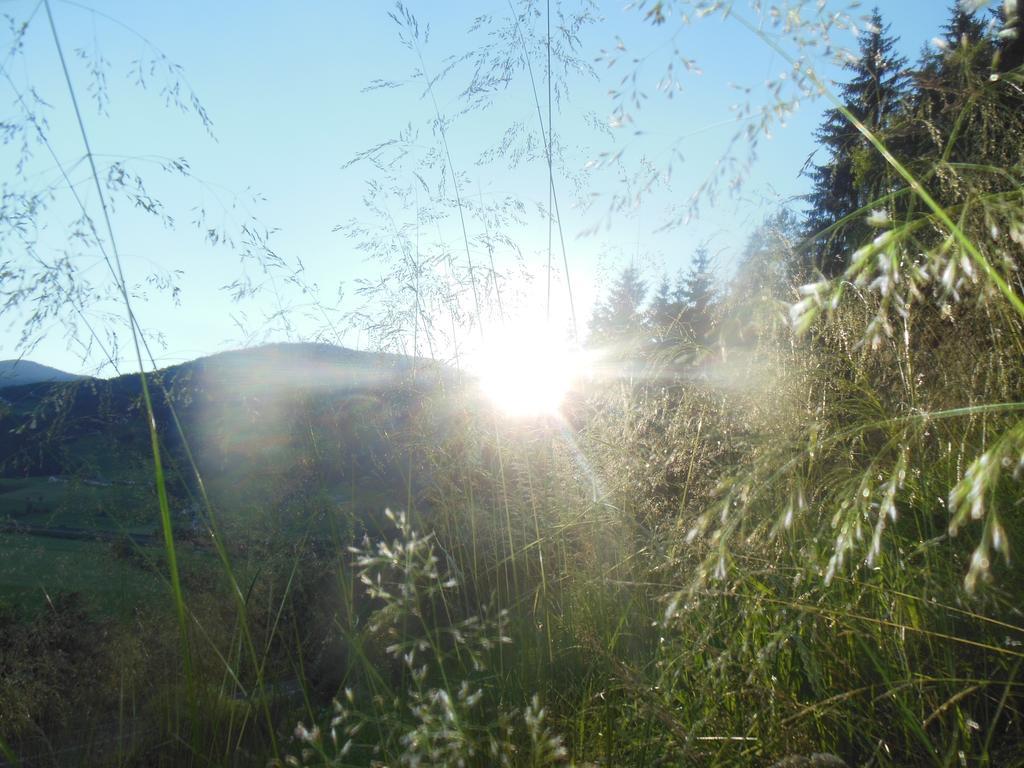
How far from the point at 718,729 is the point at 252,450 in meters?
2.88

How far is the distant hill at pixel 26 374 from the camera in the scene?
→ 2422 millimetres

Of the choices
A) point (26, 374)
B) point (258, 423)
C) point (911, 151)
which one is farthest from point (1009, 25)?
point (258, 423)

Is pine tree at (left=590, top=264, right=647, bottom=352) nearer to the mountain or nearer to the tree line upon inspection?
the tree line

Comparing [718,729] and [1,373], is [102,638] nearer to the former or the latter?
[1,373]

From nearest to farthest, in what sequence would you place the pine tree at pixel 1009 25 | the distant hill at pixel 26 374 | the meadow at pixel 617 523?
the pine tree at pixel 1009 25 < the meadow at pixel 617 523 < the distant hill at pixel 26 374

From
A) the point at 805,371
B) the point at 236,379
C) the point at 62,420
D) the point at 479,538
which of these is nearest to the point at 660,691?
the point at 805,371

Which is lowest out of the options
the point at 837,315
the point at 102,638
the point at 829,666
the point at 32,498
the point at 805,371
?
the point at 102,638

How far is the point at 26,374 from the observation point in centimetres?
261

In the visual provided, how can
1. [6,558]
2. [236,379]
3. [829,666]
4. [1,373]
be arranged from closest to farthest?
[829,666] → [1,373] → [236,379] → [6,558]

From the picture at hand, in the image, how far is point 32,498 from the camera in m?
3.69

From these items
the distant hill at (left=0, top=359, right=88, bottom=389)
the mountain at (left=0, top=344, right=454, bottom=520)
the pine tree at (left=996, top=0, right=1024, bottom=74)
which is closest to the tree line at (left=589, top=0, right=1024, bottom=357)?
the pine tree at (left=996, top=0, right=1024, bottom=74)

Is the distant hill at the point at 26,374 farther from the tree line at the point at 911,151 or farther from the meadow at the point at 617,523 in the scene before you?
the tree line at the point at 911,151

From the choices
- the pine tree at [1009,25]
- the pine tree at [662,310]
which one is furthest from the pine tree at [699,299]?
the pine tree at [1009,25]

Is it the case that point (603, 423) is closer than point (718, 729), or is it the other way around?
point (718, 729)
